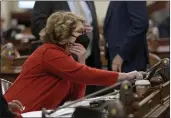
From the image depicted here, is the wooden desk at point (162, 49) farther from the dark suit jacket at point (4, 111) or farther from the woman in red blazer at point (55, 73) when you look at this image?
the dark suit jacket at point (4, 111)

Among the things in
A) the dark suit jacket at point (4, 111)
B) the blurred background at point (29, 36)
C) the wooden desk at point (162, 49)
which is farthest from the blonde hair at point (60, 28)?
the wooden desk at point (162, 49)

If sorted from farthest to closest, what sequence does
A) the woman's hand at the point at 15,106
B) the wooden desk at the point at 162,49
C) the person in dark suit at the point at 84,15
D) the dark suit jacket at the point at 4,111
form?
1. the wooden desk at the point at 162,49
2. the person in dark suit at the point at 84,15
3. the woman's hand at the point at 15,106
4. the dark suit jacket at the point at 4,111

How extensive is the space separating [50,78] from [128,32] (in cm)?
112

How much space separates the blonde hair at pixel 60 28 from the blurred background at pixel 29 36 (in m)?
0.98

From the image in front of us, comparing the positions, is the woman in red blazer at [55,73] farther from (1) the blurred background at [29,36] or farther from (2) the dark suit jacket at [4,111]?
(1) the blurred background at [29,36]

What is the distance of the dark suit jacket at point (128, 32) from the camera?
3076 mm

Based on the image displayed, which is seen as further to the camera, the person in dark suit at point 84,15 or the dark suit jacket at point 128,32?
the person in dark suit at point 84,15

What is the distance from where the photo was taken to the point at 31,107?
2.07m

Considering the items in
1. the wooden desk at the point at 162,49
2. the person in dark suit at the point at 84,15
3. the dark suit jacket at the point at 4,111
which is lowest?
the wooden desk at the point at 162,49

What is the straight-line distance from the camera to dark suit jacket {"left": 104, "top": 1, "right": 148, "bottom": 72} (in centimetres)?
308

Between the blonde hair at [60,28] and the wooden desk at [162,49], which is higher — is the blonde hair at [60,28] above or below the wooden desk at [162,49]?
above

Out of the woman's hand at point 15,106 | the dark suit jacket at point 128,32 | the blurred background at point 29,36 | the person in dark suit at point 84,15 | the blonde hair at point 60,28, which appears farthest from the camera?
the blurred background at point 29,36

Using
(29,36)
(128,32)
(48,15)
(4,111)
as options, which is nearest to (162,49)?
(128,32)

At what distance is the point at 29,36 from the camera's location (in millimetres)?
6422
